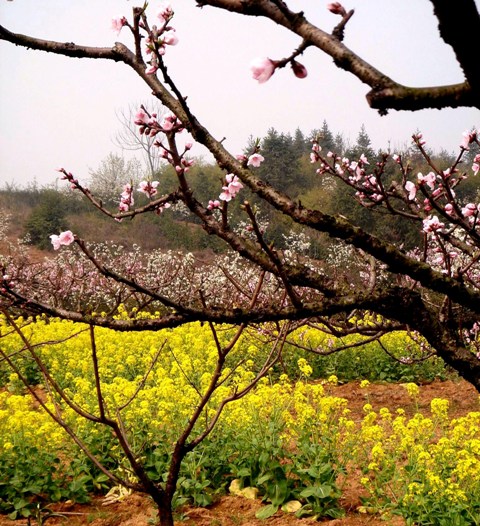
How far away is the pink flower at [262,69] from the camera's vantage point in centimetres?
102

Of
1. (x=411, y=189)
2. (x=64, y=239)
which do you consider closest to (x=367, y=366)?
(x=411, y=189)

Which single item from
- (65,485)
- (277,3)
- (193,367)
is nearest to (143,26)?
(277,3)

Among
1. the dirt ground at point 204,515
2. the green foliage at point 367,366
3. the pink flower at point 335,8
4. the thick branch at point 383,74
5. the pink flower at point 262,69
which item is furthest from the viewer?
the green foliage at point 367,366

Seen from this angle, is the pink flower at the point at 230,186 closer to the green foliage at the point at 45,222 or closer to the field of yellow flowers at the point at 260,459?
the field of yellow flowers at the point at 260,459

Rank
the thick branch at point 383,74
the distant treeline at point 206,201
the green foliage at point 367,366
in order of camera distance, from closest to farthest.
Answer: the thick branch at point 383,74 < the green foliage at point 367,366 < the distant treeline at point 206,201

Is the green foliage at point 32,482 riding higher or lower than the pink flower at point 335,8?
lower

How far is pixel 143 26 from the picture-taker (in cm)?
209

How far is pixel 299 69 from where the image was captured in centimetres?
105

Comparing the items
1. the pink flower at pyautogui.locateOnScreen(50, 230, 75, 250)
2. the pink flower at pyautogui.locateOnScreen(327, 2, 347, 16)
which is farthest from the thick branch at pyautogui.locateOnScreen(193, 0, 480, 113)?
the pink flower at pyautogui.locateOnScreen(50, 230, 75, 250)

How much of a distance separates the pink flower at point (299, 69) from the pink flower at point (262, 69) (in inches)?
1.5

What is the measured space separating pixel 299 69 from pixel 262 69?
73 millimetres

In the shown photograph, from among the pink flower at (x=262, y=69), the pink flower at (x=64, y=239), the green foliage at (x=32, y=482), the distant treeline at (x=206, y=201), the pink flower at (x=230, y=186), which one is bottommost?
the green foliage at (x=32, y=482)

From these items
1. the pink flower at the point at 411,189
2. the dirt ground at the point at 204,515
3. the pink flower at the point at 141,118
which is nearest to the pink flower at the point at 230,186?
the pink flower at the point at 141,118

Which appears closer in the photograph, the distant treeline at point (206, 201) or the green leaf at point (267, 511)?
the green leaf at point (267, 511)
